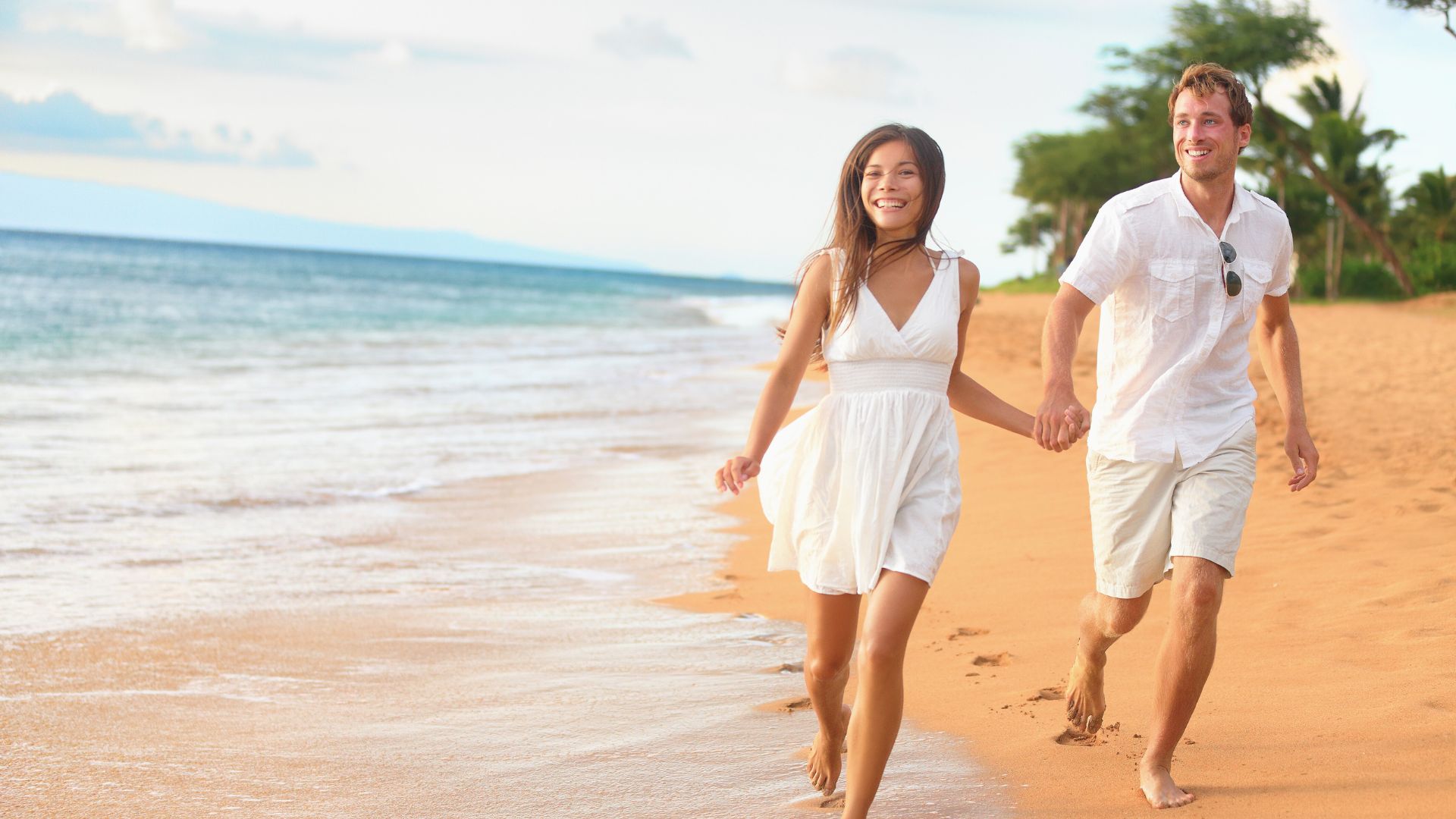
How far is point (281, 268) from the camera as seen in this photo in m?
85.0

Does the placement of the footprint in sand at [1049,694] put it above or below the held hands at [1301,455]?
below

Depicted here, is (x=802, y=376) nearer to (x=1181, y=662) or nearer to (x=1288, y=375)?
(x=1181, y=662)

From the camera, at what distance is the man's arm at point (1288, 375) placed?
3.82 meters

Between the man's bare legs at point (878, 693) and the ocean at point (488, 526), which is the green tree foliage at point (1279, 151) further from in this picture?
the man's bare legs at point (878, 693)

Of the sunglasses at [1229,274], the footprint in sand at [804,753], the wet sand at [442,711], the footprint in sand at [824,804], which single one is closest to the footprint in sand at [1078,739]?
the wet sand at [442,711]

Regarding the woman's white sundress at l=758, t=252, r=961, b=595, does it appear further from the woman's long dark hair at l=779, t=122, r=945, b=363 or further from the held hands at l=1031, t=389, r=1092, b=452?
the held hands at l=1031, t=389, r=1092, b=452

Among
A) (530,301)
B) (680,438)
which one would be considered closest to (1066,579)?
(680,438)

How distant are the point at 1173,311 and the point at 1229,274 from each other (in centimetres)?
18

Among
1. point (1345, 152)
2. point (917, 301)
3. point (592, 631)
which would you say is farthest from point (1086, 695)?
point (1345, 152)

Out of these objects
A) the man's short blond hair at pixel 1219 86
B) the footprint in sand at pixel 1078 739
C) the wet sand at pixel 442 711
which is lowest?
the wet sand at pixel 442 711

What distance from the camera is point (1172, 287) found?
358 cm

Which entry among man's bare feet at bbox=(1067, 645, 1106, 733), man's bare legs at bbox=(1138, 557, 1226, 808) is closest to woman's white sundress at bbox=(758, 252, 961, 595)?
man's bare legs at bbox=(1138, 557, 1226, 808)

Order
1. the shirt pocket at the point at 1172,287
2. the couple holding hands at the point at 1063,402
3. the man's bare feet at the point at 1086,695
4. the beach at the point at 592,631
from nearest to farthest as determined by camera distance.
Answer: the couple holding hands at the point at 1063,402
the shirt pocket at the point at 1172,287
the beach at the point at 592,631
the man's bare feet at the point at 1086,695

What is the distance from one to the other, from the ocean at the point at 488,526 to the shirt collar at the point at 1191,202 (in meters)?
1.72
